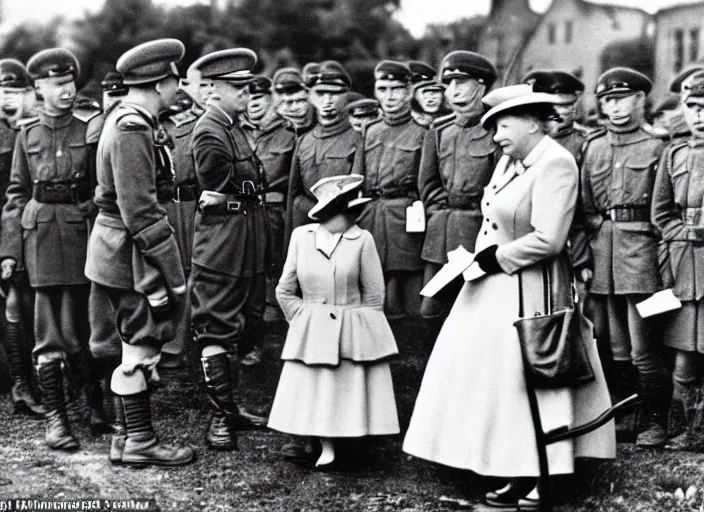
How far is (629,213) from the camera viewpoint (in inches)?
233

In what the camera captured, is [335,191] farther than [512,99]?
Yes

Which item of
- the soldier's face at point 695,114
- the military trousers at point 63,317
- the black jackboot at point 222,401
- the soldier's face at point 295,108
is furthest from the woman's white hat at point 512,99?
the military trousers at point 63,317

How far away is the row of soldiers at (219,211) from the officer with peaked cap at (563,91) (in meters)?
0.01

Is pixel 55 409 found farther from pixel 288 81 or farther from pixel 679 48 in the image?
pixel 679 48

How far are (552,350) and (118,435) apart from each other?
103 inches

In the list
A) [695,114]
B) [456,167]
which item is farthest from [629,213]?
[456,167]

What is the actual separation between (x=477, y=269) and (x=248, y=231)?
170cm

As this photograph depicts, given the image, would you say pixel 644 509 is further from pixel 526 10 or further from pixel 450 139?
pixel 526 10

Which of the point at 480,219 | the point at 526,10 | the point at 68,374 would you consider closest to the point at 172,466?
the point at 68,374

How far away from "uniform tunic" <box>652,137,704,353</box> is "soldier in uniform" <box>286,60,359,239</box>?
204 centimetres

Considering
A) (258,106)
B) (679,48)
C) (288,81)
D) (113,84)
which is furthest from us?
(258,106)

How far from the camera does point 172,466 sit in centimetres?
558

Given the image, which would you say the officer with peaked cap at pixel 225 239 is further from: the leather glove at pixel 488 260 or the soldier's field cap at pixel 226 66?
the leather glove at pixel 488 260

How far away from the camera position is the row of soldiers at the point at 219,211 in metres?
5.57
